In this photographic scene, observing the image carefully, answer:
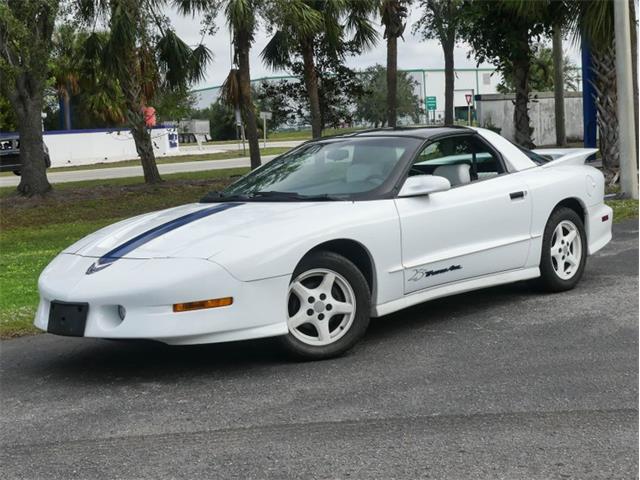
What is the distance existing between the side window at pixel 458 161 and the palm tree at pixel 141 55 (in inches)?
551

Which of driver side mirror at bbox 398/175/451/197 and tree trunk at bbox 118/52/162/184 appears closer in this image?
driver side mirror at bbox 398/175/451/197

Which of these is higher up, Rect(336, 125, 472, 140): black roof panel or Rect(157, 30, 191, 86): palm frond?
Rect(157, 30, 191, 86): palm frond

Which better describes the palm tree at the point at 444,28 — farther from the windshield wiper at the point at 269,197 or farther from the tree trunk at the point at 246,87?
the windshield wiper at the point at 269,197

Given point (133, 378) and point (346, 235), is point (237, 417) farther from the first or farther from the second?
point (346, 235)

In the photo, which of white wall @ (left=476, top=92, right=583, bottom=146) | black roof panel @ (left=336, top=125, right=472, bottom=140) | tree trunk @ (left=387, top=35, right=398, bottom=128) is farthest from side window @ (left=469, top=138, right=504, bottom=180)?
white wall @ (left=476, top=92, right=583, bottom=146)

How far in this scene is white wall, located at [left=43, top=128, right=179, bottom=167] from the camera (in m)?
45.8

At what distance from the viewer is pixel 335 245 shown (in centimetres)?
596

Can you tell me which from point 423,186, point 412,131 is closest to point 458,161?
point 412,131

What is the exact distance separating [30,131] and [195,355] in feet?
52.3

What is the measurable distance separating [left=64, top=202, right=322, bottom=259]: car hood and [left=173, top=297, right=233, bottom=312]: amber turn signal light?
0.86ft

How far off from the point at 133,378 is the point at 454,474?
2.35 m

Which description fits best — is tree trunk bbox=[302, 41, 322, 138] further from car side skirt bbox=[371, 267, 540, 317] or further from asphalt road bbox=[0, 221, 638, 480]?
asphalt road bbox=[0, 221, 638, 480]

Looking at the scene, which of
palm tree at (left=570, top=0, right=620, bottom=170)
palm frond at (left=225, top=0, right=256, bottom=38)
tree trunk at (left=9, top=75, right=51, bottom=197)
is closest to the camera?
palm tree at (left=570, top=0, right=620, bottom=170)

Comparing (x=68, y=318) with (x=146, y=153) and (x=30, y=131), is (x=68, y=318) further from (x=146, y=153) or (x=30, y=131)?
(x=146, y=153)
